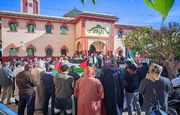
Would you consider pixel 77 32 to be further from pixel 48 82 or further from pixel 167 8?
pixel 167 8

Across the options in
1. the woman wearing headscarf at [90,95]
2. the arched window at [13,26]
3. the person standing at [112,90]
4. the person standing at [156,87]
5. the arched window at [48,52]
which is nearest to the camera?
the person standing at [156,87]

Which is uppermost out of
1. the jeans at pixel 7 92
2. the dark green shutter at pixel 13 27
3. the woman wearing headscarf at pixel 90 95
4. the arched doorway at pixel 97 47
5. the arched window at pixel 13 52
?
the dark green shutter at pixel 13 27

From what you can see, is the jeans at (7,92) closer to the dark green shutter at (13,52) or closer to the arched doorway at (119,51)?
the dark green shutter at (13,52)

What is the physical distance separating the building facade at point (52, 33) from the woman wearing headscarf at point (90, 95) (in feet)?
55.7

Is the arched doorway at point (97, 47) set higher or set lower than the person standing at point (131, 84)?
higher

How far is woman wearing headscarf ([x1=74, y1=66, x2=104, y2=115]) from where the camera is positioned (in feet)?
11.6

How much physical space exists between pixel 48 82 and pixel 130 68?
8.27ft

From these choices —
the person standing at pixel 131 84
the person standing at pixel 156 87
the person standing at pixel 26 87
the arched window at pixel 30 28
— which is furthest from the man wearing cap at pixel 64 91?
the arched window at pixel 30 28

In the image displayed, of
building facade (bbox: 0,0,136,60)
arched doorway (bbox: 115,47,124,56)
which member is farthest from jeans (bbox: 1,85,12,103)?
arched doorway (bbox: 115,47,124,56)

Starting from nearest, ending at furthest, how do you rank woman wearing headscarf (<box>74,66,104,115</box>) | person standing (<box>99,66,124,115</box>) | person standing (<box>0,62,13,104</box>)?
woman wearing headscarf (<box>74,66,104,115</box>) → person standing (<box>99,66,124,115</box>) → person standing (<box>0,62,13,104</box>)

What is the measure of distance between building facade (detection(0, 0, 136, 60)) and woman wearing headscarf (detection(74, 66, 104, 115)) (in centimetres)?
1698

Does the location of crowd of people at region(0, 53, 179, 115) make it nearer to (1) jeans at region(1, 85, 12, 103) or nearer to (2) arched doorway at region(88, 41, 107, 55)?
Answer: (1) jeans at region(1, 85, 12, 103)

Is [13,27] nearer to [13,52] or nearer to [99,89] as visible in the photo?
[13,52]

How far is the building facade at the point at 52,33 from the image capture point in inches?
779
